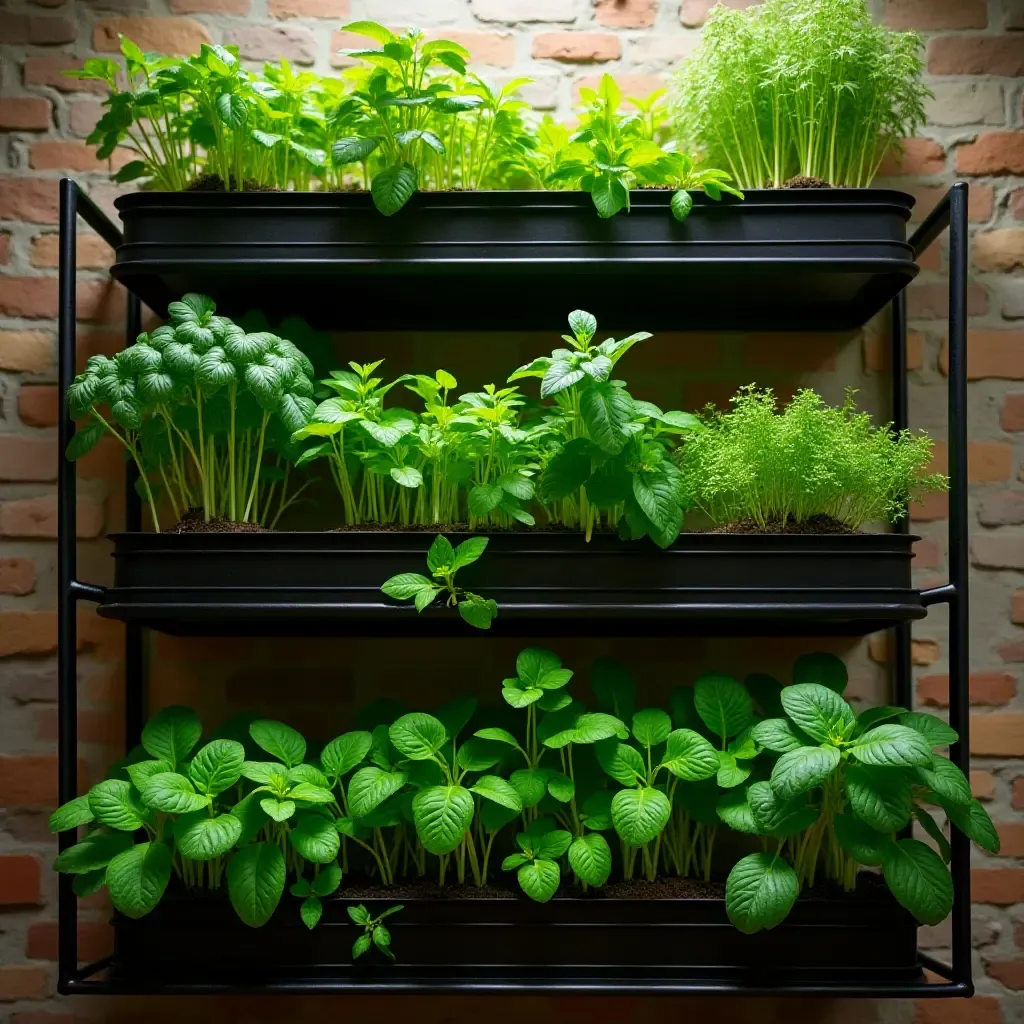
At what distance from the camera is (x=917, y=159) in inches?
61.8

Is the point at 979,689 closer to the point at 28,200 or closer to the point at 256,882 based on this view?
the point at 256,882

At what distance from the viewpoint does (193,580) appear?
123 centimetres

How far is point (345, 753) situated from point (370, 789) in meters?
0.08

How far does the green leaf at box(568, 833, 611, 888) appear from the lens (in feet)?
3.97

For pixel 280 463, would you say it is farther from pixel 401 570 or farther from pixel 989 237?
pixel 989 237

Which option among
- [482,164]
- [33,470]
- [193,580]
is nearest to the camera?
[193,580]

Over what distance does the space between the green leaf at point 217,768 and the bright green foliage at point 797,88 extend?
1.02m

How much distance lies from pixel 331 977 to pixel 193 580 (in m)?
0.52

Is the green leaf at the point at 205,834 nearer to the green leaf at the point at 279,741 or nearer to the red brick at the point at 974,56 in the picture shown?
the green leaf at the point at 279,741

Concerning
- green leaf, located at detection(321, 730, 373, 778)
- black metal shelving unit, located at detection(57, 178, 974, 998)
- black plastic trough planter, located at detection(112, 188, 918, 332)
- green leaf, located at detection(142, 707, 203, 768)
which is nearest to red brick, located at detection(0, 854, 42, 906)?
black metal shelving unit, located at detection(57, 178, 974, 998)

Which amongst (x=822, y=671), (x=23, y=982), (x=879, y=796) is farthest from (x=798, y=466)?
(x=23, y=982)

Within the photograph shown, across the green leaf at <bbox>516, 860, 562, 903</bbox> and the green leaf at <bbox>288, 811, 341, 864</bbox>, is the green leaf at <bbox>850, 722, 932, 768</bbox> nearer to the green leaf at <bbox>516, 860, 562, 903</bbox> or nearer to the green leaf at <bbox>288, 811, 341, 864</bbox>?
the green leaf at <bbox>516, 860, 562, 903</bbox>

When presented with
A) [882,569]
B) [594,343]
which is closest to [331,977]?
[882,569]

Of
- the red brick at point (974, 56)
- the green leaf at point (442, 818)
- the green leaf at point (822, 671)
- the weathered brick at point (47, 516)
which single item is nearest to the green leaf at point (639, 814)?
the green leaf at point (442, 818)
